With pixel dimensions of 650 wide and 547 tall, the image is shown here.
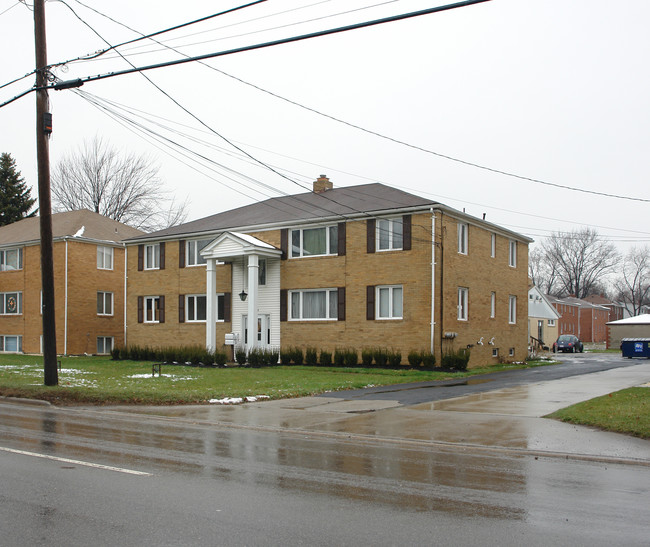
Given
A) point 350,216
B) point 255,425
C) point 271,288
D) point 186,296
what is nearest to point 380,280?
point 350,216

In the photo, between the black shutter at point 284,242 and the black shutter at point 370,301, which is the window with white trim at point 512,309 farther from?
the black shutter at point 284,242

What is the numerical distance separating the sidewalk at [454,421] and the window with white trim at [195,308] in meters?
17.6

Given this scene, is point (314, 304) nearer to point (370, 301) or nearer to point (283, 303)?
point (283, 303)

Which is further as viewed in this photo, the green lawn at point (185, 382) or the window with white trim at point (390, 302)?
the window with white trim at point (390, 302)

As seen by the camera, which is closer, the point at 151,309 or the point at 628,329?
the point at 151,309

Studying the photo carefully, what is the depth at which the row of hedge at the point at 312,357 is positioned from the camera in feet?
86.9

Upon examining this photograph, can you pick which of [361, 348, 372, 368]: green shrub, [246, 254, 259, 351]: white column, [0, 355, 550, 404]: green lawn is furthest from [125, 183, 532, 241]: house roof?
[0, 355, 550, 404]: green lawn

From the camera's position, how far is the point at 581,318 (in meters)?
93.8

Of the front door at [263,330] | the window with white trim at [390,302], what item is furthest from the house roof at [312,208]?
the front door at [263,330]

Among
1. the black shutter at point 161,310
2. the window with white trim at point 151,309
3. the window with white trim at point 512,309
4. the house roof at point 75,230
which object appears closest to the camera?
the window with white trim at point 512,309

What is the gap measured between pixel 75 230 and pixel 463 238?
23839mm

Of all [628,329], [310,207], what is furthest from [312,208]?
[628,329]

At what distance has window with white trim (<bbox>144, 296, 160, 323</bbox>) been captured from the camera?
36091 millimetres

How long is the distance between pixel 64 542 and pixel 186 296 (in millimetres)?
29576
